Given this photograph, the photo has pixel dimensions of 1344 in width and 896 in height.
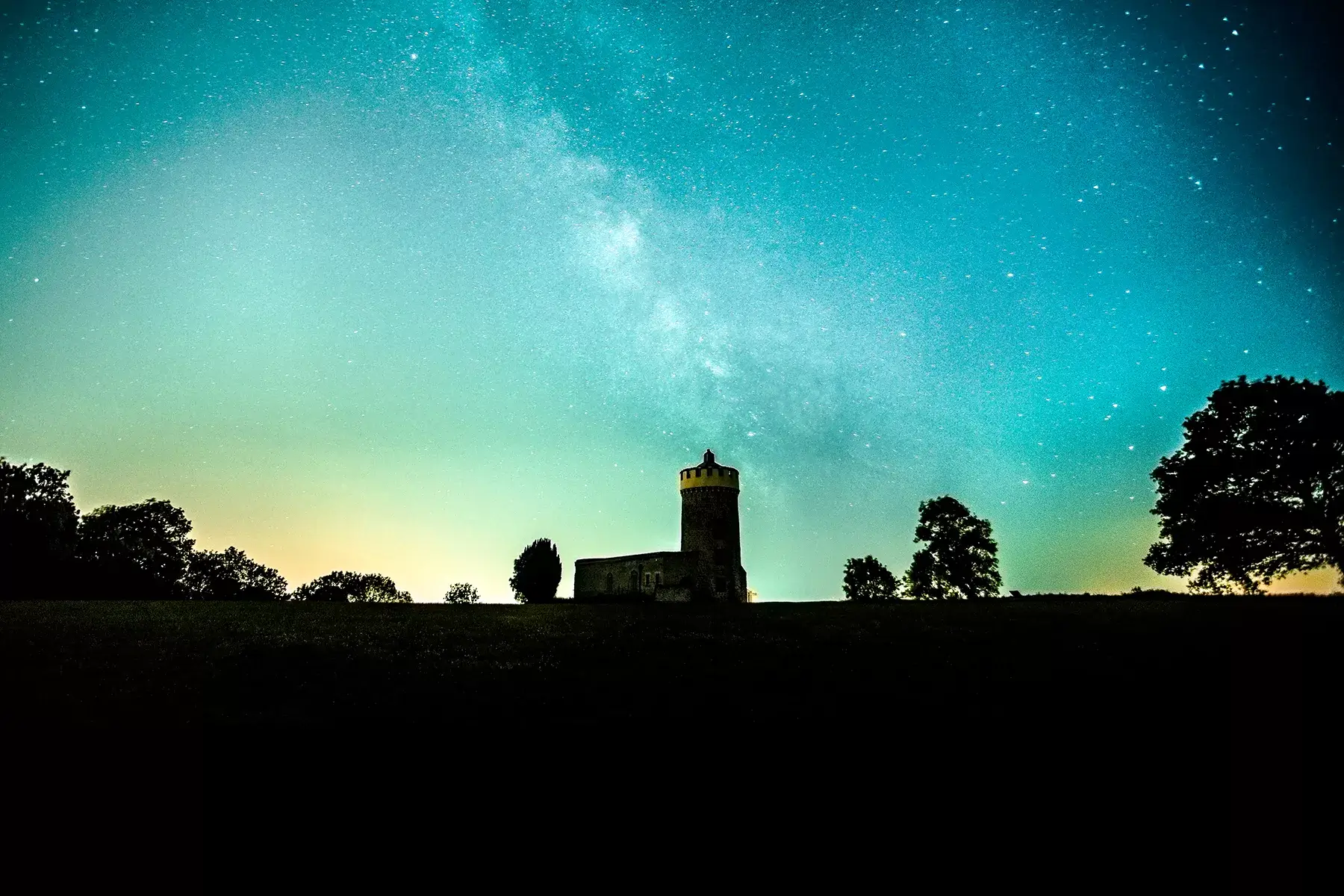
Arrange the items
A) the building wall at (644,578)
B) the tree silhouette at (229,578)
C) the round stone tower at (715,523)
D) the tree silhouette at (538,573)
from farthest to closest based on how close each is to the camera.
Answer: the tree silhouette at (229,578), the tree silhouette at (538,573), the round stone tower at (715,523), the building wall at (644,578)

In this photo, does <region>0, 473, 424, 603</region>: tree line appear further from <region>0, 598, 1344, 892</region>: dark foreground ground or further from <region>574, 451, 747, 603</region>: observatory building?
<region>0, 598, 1344, 892</region>: dark foreground ground

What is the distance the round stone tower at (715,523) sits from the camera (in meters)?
55.6

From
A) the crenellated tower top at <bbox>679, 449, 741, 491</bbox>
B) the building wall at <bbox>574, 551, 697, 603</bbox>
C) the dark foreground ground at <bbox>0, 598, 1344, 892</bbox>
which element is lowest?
the dark foreground ground at <bbox>0, 598, 1344, 892</bbox>

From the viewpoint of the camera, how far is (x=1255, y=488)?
30.4m

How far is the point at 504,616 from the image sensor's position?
→ 31.1 m

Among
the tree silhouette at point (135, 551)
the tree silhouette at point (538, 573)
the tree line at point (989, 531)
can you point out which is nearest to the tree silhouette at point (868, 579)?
the tree line at point (989, 531)

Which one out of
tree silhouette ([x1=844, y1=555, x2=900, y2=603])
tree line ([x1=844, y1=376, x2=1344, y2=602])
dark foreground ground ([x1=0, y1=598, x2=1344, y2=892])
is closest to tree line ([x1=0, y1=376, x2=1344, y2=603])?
tree line ([x1=844, y1=376, x2=1344, y2=602])

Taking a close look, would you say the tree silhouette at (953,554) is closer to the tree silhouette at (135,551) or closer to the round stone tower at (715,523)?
the round stone tower at (715,523)

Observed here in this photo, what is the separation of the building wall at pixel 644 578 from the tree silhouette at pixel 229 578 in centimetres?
5664

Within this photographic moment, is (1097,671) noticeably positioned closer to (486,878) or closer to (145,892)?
(486,878)

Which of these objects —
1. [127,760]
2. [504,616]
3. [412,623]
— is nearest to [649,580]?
[504,616]

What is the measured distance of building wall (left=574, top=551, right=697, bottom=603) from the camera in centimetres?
4978

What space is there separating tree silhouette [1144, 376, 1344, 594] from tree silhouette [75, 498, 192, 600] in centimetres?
7988

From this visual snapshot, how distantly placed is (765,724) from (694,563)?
4004 centimetres
